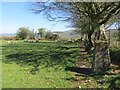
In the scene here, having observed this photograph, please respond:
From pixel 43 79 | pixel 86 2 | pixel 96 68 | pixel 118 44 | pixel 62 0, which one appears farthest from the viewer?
pixel 118 44

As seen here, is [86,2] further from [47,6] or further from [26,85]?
[26,85]

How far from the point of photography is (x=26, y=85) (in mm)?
4695

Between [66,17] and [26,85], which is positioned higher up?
[66,17]

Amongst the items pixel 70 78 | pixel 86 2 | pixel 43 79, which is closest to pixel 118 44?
pixel 86 2

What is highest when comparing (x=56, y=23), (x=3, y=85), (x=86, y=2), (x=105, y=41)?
(x=86, y=2)

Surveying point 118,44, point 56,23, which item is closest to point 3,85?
point 56,23

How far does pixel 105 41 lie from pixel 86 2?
2477 millimetres

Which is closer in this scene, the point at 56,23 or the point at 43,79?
the point at 43,79

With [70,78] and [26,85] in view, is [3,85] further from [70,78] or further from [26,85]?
[70,78]

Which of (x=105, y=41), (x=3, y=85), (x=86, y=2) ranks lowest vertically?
(x=3, y=85)

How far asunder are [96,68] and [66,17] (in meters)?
5.96

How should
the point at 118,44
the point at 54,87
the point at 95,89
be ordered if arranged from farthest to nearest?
the point at 118,44, the point at 54,87, the point at 95,89

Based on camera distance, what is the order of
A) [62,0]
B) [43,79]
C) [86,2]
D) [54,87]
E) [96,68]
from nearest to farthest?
[54,87]
[43,79]
[96,68]
[86,2]
[62,0]

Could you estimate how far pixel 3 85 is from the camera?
15.6 feet
